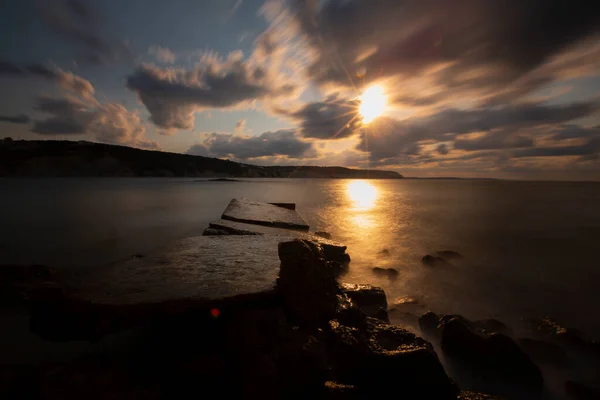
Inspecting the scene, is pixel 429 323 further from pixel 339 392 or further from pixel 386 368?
pixel 339 392

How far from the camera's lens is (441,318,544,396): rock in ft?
10.3

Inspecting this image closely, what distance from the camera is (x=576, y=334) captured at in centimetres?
418

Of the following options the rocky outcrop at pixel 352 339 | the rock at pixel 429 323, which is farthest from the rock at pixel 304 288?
the rock at pixel 429 323

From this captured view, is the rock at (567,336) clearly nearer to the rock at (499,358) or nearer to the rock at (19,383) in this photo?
the rock at (499,358)

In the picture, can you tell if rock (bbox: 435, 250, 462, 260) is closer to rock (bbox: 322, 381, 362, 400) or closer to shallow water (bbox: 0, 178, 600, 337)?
shallow water (bbox: 0, 178, 600, 337)

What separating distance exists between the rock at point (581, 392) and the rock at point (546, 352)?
1.54 feet

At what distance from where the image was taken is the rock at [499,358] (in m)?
3.15

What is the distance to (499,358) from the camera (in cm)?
323

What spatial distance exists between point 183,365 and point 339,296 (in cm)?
Result: 192

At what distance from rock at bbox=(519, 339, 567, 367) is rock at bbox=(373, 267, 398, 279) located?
3133mm

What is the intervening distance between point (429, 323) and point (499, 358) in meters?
1.21

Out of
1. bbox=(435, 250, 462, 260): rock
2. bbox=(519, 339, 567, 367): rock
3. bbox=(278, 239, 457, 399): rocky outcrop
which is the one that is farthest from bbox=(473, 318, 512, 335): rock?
bbox=(435, 250, 462, 260): rock

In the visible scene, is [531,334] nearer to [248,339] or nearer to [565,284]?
[565,284]

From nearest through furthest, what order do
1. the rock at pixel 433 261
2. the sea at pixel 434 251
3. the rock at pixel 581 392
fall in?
the rock at pixel 581 392
the sea at pixel 434 251
the rock at pixel 433 261
